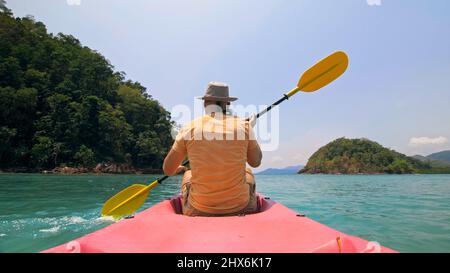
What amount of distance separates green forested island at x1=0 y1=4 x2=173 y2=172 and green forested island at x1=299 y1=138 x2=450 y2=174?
71939 mm

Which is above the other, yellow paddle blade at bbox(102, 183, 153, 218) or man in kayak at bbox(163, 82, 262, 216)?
man in kayak at bbox(163, 82, 262, 216)

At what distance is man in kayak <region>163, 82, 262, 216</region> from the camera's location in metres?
2.63

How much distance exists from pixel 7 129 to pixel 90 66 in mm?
19921

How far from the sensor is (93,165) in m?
39.3

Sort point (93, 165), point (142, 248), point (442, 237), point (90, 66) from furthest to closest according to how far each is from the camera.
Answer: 1. point (90, 66)
2. point (93, 165)
3. point (442, 237)
4. point (142, 248)

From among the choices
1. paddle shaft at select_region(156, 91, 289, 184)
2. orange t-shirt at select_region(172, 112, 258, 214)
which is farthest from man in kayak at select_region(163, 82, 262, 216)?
paddle shaft at select_region(156, 91, 289, 184)

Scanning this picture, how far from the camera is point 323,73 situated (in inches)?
201

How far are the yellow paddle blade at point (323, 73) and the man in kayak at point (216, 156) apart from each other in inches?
94.6

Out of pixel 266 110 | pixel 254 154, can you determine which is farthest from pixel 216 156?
pixel 266 110

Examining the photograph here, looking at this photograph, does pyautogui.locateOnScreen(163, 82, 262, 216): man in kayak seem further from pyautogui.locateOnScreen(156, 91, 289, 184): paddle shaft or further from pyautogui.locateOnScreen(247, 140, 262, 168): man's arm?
pyautogui.locateOnScreen(156, 91, 289, 184): paddle shaft

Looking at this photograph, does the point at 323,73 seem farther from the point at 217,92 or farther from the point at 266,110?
the point at 217,92

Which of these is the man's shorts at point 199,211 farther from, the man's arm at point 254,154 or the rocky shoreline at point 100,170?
the rocky shoreline at point 100,170
